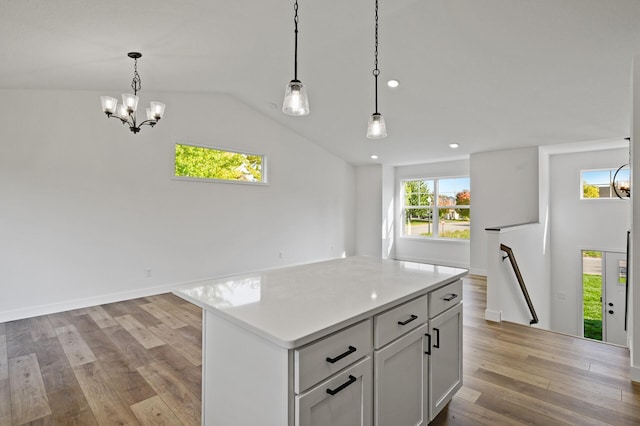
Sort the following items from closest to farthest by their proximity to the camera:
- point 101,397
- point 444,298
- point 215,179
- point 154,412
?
1. point 444,298
2. point 154,412
3. point 101,397
4. point 215,179

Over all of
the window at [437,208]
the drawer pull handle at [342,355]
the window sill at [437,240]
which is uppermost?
the window at [437,208]

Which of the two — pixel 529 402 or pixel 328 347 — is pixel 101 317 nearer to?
pixel 328 347

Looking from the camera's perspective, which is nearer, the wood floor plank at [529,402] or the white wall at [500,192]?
the wood floor plank at [529,402]

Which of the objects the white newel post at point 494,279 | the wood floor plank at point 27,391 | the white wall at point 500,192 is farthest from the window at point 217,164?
the white wall at point 500,192

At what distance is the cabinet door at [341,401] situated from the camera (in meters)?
1.07

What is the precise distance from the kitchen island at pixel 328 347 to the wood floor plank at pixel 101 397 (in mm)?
930

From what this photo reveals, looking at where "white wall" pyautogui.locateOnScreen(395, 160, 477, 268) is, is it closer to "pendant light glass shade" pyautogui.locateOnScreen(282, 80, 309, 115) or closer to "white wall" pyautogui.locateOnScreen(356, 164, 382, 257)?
"white wall" pyautogui.locateOnScreen(356, 164, 382, 257)

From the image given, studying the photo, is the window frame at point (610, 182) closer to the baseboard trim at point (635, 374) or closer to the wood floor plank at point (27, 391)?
the baseboard trim at point (635, 374)

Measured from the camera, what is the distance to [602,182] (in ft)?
18.4

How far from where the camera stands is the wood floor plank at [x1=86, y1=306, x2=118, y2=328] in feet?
11.5

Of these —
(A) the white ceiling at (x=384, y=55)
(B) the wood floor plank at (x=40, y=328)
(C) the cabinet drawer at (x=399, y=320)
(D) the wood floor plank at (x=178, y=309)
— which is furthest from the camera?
(D) the wood floor plank at (x=178, y=309)

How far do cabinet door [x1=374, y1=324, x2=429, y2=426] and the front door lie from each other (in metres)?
5.90

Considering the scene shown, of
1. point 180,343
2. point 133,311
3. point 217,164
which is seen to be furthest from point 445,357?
point 217,164

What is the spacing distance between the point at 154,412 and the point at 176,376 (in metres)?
0.42
